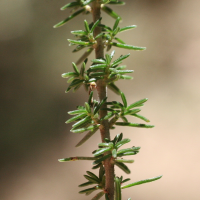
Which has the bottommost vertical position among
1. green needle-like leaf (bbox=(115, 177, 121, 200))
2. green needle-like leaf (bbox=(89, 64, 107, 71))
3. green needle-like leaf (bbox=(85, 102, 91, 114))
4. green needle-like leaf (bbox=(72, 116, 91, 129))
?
green needle-like leaf (bbox=(115, 177, 121, 200))

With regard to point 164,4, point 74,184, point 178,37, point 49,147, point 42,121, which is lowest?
point 74,184

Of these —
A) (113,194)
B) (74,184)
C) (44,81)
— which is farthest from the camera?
(44,81)

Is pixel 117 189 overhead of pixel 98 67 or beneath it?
beneath

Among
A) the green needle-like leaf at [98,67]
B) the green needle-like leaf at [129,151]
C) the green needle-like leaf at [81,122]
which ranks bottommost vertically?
the green needle-like leaf at [129,151]

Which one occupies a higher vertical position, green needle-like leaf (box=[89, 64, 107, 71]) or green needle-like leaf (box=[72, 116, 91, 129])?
green needle-like leaf (box=[89, 64, 107, 71])

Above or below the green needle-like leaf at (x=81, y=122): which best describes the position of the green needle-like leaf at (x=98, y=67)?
above

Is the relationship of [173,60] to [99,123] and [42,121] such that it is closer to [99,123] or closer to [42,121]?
[42,121]

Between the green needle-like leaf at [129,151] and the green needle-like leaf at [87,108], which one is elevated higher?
the green needle-like leaf at [87,108]

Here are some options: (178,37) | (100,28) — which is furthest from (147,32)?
(100,28)

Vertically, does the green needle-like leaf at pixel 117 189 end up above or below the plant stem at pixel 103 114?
below

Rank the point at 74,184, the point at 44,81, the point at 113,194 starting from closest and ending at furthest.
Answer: the point at 113,194
the point at 74,184
the point at 44,81

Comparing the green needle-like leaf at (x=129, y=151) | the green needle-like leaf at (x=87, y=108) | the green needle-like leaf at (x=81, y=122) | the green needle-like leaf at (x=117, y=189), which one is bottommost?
the green needle-like leaf at (x=117, y=189)
